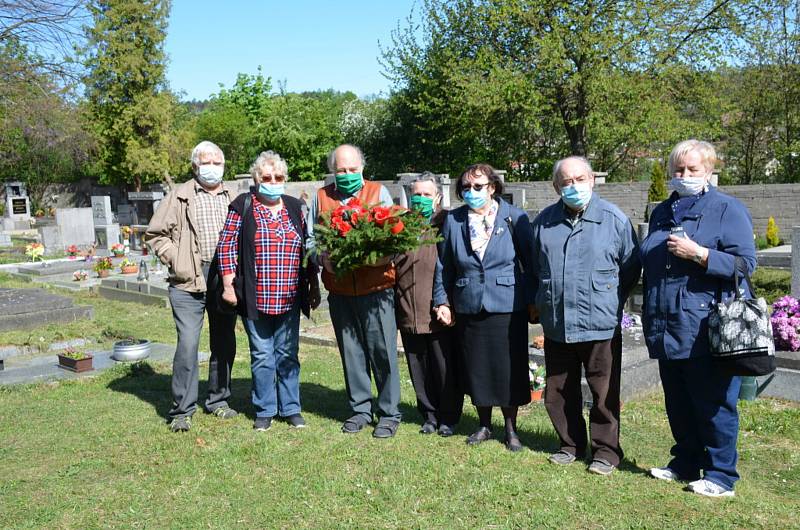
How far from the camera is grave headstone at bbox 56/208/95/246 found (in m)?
21.3

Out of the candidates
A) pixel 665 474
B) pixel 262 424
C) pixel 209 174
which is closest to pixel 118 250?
pixel 209 174

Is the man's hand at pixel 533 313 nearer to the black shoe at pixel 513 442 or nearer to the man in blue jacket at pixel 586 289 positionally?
the man in blue jacket at pixel 586 289

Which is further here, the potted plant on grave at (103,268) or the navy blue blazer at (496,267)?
the potted plant on grave at (103,268)

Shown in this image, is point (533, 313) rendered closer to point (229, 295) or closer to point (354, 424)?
point (354, 424)

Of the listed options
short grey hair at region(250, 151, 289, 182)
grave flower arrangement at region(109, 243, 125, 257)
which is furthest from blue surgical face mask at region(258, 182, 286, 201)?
grave flower arrangement at region(109, 243, 125, 257)

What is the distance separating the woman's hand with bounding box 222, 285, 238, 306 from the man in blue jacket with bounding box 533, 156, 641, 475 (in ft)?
6.58

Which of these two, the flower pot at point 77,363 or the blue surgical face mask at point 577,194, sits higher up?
the blue surgical face mask at point 577,194

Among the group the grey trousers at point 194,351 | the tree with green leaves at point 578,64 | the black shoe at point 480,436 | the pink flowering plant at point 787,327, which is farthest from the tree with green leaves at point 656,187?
the grey trousers at point 194,351

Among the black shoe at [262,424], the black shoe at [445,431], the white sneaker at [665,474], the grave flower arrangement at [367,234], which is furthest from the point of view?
the black shoe at [262,424]

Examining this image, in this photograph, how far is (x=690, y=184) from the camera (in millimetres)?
3814

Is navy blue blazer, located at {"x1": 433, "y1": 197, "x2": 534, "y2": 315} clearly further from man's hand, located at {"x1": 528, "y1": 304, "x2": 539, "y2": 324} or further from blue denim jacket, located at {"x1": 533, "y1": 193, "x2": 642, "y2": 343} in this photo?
blue denim jacket, located at {"x1": 533, "y1": 193, "x2": 642, "y2": 343}

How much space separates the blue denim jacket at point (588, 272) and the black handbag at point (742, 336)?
1.92 feet

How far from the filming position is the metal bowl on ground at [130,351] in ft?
24.6

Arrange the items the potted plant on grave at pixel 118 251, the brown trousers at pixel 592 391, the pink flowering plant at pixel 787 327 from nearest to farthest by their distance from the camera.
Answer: the brown trousers at pixel 592 391 → the pink flowering plant at pixel 787 327 → the potted plant on grave at pixel 118 251
